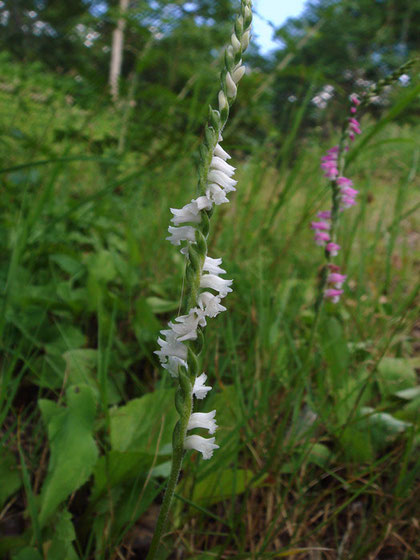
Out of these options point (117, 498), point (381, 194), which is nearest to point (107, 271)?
point (117, 498)

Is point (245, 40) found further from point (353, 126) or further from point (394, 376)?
point (394, 376)

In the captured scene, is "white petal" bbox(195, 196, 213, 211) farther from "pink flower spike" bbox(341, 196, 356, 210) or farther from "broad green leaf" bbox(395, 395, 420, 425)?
"broad green leaf" bbox(395, 395, 420, 425)

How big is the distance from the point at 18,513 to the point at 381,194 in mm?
5457

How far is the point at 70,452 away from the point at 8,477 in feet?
0.81

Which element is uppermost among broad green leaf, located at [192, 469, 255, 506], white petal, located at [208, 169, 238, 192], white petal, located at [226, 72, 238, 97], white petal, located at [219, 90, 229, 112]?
white petal, located at [226, 72, 238, 97]

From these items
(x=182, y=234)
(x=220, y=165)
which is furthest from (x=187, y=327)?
(x=220, y=165)

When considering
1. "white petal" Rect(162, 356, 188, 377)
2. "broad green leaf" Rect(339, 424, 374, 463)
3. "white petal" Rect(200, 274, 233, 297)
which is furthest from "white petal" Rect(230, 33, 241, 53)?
"broad green leaf" Rect(339, 424, 374, 463)

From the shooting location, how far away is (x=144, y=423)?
3.99 feet

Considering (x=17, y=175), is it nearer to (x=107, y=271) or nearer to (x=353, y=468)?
(x=107, y=271)

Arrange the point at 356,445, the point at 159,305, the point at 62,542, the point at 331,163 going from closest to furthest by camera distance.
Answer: the point at 62,542 < the point at 356,445 < the point at 331,163 < the point at 159,305

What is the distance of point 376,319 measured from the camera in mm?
2221

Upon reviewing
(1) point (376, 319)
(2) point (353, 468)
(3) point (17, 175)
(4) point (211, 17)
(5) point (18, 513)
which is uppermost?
(4) point (211, 17)

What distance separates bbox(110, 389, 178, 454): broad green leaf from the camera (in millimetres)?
1163

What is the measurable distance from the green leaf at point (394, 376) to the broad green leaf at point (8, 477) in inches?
52.4
